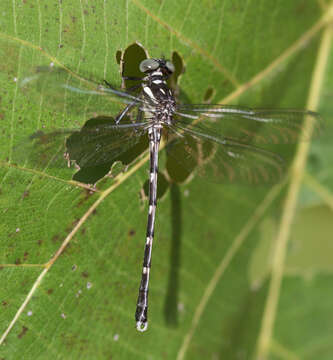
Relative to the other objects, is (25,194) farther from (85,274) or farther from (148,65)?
(148,65)

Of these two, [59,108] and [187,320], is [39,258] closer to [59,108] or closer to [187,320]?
[59,108]

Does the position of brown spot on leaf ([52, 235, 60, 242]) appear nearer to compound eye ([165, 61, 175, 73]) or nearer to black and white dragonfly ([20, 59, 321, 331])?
black and white dragonfly ([20, 59, 321, 331])

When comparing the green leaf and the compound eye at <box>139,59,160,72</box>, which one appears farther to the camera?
the compound eye at <box>139,59,160,72</box>

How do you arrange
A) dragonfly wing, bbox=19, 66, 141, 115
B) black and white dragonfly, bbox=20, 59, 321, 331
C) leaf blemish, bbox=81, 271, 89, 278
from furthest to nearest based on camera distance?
leaf blemish, bbox=81, 271, 89, 278, black and white dragonfly, bbox=20, 59, 321, 331, dragonfly wing, bbox=19, 66, 141, 115

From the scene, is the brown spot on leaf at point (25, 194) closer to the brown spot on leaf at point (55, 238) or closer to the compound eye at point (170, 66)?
the brown spot on leaf at point (55, 238)

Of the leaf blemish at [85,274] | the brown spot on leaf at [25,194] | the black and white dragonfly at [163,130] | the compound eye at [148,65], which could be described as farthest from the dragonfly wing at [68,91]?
the leaf blemish at [85,274]

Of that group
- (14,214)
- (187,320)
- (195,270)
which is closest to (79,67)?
(14,214)

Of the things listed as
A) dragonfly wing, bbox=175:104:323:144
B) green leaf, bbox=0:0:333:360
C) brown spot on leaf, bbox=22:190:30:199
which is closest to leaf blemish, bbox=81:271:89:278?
green leaf, bbox=0:0:333:360
